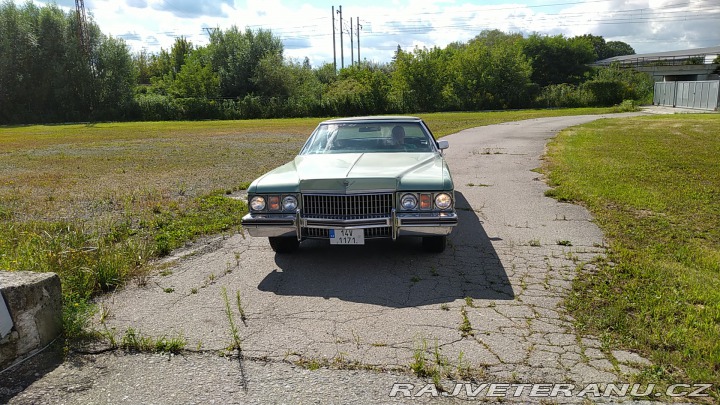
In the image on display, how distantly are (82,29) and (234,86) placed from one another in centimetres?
1569

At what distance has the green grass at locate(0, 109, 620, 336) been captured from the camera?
513 cm

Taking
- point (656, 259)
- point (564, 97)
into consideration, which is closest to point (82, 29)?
point (564, 97)

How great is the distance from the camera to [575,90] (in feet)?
170

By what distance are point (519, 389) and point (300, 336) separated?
5.17 ft

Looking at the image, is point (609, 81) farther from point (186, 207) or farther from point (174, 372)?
point (174, 372)

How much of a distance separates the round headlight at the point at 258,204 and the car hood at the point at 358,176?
7 centimetres

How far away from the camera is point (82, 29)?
2092 inches

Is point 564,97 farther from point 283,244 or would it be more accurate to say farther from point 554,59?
point 283,244

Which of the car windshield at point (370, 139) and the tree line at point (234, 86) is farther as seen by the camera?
the tree line at point (234, 86)

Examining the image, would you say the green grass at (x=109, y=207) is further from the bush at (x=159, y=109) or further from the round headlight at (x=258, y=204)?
the bush at (x=159, y=109)

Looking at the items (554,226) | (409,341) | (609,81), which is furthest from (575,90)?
(409,341)

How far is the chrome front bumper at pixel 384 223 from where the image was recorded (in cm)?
512

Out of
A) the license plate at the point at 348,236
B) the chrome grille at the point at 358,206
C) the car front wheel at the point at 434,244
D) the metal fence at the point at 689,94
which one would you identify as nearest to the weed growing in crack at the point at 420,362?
the license plate at the point at 348,236

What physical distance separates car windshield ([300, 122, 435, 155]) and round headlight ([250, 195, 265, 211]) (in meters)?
1.54
